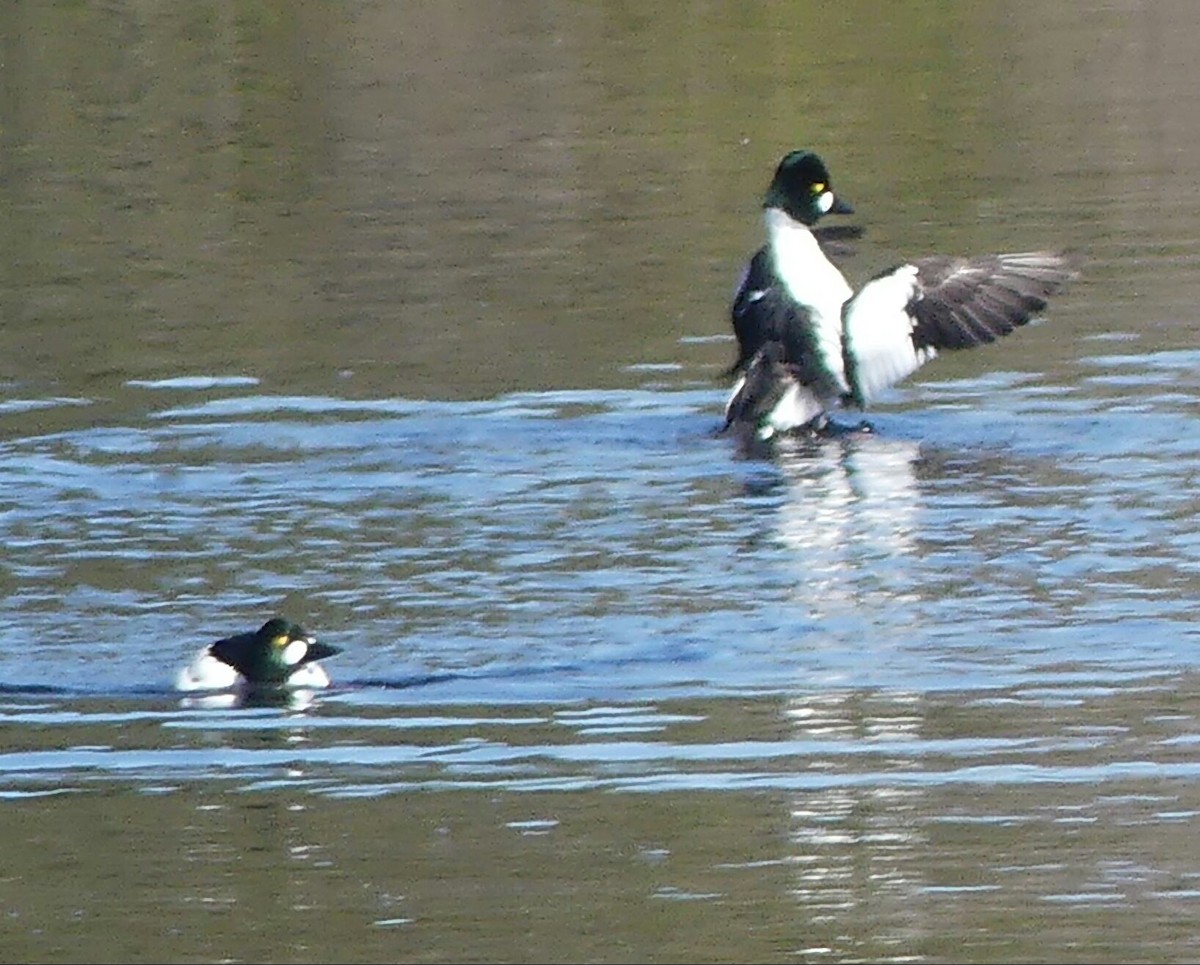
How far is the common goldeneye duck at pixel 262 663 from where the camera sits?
33.0 ft

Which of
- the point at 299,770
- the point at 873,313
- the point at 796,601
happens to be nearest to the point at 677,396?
the point at 873,313

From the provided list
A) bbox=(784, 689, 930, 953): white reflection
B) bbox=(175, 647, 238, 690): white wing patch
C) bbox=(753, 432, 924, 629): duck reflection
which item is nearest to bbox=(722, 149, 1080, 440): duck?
bbox=(753, 432, 924, 629): duck reflection

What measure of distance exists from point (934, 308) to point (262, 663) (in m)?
5.79

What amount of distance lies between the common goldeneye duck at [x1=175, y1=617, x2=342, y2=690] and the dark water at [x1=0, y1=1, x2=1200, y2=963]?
12cm

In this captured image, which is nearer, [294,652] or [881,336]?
[294,652]

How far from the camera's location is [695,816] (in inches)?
331

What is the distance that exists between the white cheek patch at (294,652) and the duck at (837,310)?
458 cm

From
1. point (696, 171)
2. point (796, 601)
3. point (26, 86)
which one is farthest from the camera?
point (26, 86)

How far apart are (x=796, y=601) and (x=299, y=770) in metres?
2.41

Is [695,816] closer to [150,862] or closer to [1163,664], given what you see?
[150,862]

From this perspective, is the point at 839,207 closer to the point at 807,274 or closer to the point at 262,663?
the point at 807,274

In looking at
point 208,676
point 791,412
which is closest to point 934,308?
point 791,412

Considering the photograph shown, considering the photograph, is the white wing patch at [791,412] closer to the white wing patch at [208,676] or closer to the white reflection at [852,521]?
the white reflection at [852,521]

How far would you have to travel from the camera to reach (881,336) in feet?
48.7
